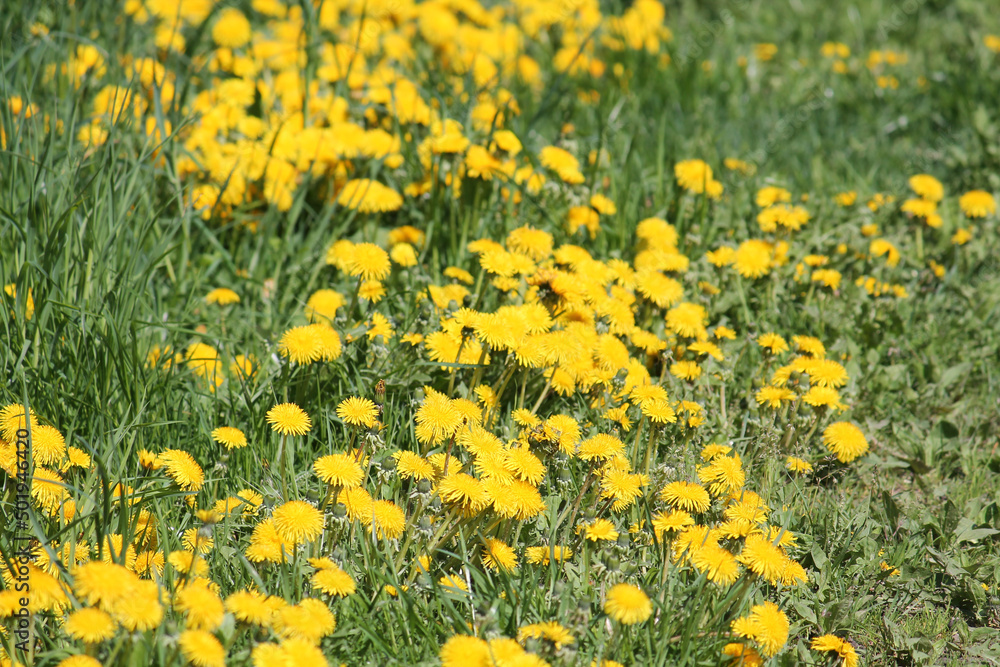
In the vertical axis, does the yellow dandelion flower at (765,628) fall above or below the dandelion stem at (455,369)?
below

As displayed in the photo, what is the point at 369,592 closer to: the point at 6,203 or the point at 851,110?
the point at 6,203

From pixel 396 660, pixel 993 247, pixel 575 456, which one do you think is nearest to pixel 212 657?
pixel 396 660

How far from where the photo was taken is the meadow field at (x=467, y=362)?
6.72ft

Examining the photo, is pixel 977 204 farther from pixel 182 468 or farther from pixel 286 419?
pixel 182 468

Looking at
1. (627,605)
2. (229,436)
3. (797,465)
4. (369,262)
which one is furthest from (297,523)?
(797,465)

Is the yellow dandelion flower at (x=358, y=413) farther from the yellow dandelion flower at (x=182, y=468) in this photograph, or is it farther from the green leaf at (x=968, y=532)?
the green leaf at (x=968, y=532)

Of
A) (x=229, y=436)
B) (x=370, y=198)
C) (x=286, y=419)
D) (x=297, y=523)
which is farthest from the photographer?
(x=370, y=198)

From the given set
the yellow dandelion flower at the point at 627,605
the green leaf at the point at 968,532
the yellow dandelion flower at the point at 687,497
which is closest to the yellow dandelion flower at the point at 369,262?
the yellow dandelion flower at the point at 687,497

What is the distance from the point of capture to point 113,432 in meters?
2.45

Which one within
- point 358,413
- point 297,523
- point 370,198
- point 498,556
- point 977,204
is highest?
point 977,204

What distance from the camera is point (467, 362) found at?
2.67 m

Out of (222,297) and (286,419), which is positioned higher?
(286,419)

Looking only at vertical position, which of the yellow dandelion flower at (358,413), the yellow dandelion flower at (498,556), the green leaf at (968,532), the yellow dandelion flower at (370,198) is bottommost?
the yellow dandelion flower at (498,556)

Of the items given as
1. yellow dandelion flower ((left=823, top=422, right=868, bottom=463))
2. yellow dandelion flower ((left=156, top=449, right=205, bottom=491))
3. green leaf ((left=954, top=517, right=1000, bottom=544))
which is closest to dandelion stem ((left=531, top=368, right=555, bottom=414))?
yellow dandelion flower ((left=823, top=422, right=868, bottom=463))
